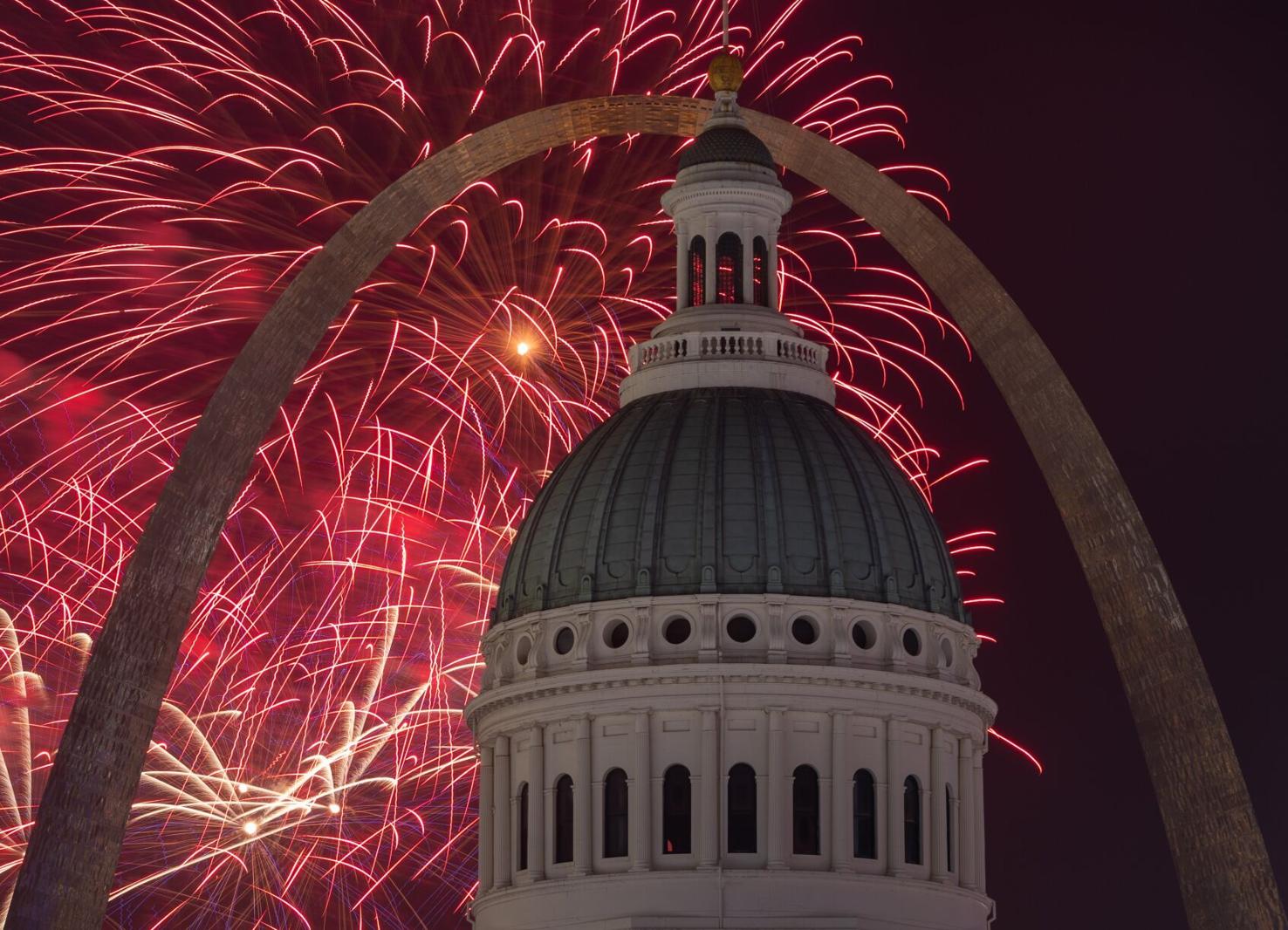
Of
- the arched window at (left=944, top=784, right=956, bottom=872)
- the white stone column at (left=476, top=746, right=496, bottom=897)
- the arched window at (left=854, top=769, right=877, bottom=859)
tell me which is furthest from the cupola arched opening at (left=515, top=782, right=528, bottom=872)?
the arched window at (left=944, top=784, right=956, bottom=872)

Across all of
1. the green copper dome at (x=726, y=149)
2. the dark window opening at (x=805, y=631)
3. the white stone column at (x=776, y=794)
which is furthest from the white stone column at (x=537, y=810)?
the green copper dome at (x=726, y=149)

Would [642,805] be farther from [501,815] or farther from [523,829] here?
[501,815]

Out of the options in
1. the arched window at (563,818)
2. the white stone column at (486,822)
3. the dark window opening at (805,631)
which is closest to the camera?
the dark window opening at (805,631)

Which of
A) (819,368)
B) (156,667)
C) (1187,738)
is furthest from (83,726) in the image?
(819,368)

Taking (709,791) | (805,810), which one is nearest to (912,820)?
(805,810)

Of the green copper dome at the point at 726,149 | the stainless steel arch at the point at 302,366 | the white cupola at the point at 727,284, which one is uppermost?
the green copper dome at the point at 726,149

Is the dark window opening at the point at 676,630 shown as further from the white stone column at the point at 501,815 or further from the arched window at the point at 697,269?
the arched window at the point at 697,269

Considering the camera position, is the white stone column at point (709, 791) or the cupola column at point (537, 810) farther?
the cupola column at point (537, 810)
